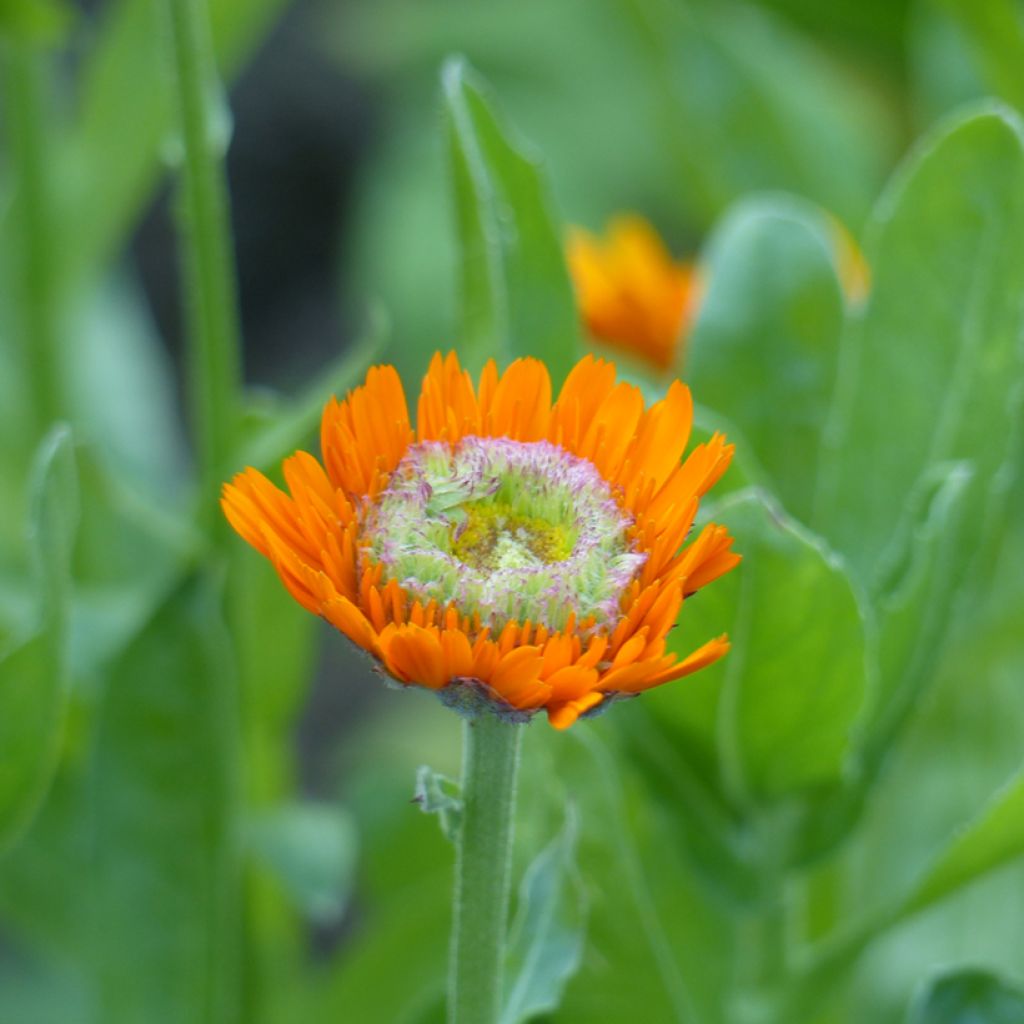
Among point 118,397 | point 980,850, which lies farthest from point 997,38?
point 118,397

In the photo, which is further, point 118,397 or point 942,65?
point 118,397

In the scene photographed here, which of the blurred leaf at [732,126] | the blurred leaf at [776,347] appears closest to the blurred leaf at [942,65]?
the blurred leaf at [732,126]

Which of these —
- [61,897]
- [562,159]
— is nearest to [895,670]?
[61,897]

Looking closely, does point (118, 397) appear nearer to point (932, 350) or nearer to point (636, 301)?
point (636, 301)

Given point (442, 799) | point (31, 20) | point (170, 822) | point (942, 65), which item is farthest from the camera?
point (942, 65)

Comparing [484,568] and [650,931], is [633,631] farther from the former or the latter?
[650,931]

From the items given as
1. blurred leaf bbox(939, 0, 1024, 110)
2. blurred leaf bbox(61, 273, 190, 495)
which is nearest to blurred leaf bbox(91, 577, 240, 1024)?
blurred leaf bbox(61, 273, 190, 495)

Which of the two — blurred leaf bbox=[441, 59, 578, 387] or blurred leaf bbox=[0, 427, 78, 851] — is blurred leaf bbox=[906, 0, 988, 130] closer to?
blurred leaf bbox=[441, 59, 578, 387]

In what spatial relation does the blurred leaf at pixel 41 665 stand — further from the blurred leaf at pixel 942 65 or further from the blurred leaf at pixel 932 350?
the blurred leaf at pixel 942 65
